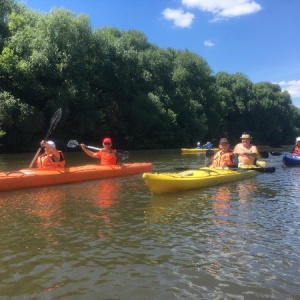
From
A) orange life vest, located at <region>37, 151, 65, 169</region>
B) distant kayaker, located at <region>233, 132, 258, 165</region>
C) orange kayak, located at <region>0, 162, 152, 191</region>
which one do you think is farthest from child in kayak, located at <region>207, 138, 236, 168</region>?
orange life vest, located at <region>37, 151, 65, 169</region>

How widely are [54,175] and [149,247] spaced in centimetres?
543

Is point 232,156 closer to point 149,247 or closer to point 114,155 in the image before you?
point 114,155

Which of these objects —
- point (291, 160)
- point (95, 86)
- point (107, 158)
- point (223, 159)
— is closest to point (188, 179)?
point (223, 159)

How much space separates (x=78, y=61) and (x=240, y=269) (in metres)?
21.4

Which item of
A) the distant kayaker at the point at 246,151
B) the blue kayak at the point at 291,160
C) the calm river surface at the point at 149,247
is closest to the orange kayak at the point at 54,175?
the calm river surface at the point at 149,247

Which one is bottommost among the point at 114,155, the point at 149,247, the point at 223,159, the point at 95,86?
the point at 149,247

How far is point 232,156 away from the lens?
10852mm

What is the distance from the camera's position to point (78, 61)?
2373 centimetres

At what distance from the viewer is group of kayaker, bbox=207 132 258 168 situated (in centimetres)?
1065

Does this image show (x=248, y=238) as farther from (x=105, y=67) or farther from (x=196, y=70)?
(x=196, y=70)

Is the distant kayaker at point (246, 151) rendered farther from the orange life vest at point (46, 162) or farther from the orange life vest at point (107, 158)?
the orange life vest at point (46, 162)

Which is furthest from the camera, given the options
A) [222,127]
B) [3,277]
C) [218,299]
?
[222,127]

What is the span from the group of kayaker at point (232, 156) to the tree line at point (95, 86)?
12848 mm

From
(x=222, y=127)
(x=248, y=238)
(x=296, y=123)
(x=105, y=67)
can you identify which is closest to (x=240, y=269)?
(x=248, y=238)
